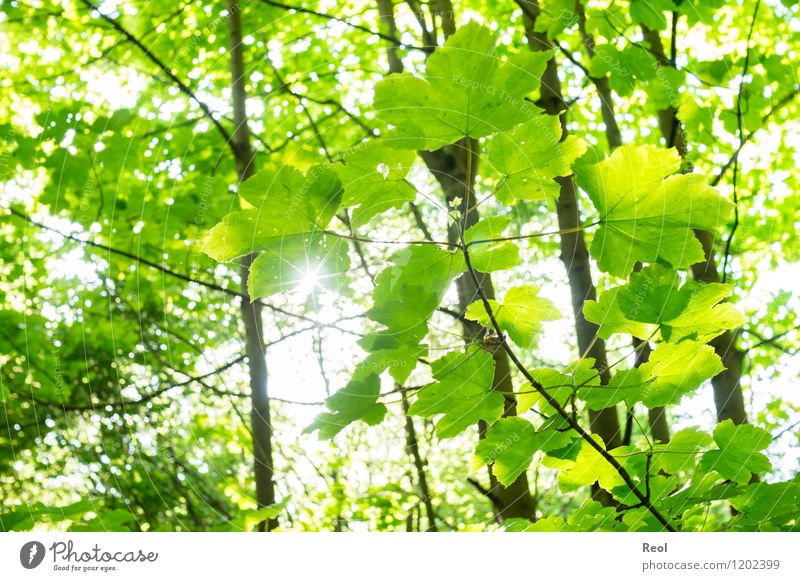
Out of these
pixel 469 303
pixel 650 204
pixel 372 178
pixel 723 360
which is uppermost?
pixel 469 303

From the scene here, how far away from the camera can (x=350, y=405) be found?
2.52ft

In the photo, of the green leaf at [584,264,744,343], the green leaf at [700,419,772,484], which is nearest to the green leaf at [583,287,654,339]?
the green leaf at [584,264,744,343]

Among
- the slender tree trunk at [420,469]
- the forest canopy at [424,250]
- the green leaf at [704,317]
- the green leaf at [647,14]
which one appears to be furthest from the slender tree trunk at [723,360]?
the green leaf at [704,317]

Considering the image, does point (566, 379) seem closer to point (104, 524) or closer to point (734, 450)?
point (734, 450)

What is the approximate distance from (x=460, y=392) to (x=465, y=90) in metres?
0.37

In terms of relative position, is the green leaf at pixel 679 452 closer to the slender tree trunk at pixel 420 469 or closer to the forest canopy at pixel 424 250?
the forest canopy at pixel 424 250

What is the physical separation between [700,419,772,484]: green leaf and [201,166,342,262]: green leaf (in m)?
0.67

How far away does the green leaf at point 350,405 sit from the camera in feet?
2.49

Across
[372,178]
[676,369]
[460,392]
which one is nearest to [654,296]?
[676,369]
